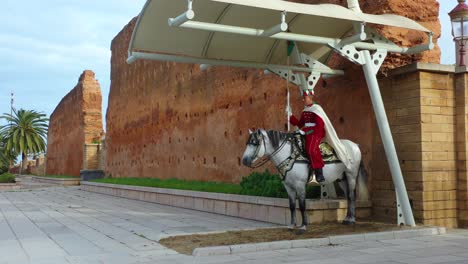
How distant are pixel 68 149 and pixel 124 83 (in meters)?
14.5

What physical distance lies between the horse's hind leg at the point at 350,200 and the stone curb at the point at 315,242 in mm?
866

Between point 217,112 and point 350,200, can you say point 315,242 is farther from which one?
point 217,112

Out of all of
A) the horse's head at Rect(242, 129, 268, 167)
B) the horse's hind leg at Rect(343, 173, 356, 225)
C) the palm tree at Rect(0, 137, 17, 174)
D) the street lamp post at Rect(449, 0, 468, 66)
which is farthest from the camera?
the palm tree at Rect(0, 137, 17, 174)

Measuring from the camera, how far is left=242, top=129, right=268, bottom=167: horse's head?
24.7 feet

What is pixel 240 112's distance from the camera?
14.5m

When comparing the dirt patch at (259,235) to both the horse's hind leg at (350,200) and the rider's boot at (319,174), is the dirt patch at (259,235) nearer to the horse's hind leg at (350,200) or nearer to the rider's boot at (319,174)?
the horse's hind leg at (350,200)

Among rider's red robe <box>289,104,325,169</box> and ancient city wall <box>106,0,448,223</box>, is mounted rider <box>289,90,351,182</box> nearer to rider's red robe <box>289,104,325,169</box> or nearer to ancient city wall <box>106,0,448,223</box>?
rider's red robe <box>289,104,325,169</box>

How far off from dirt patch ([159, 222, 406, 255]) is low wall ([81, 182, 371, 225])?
1.08 feet

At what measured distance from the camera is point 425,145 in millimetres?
8477

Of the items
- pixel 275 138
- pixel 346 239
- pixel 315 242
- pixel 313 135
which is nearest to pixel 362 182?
pixel 313 135

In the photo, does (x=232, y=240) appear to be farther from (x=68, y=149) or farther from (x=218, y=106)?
(x=68, y=149)

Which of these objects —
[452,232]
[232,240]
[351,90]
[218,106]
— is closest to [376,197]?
[452,232]

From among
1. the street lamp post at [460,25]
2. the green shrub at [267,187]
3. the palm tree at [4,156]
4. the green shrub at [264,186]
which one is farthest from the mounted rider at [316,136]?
the palm tree at [4,156]

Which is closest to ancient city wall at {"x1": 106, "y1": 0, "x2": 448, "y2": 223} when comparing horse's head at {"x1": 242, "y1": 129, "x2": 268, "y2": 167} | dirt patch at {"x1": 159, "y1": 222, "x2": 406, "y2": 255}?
dirt patch at {"x1": 159, "y1": 222, "x2": 406, "y2": 255}
